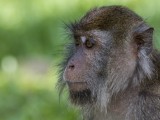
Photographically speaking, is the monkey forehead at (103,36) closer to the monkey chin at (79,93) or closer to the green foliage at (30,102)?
the monkey chin at (79,93)

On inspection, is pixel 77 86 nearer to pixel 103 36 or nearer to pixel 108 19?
pixel 103 36

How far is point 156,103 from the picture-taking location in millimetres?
8727

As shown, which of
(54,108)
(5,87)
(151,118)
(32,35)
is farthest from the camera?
(32,35)

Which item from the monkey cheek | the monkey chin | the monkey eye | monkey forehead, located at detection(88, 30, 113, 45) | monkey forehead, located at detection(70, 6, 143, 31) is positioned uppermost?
monkey forehead, located at detection(70, 6, 143, 31)

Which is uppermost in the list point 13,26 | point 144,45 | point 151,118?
point 13,26

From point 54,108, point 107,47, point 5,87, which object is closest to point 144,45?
point 107,47

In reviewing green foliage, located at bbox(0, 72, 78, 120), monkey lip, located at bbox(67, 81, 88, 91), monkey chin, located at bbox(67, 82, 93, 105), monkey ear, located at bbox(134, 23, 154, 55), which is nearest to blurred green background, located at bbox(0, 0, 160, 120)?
green foliage, located at bbox(0, 72, 78, 120)

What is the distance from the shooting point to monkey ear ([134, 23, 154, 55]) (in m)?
8.80

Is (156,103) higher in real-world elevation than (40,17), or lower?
lower

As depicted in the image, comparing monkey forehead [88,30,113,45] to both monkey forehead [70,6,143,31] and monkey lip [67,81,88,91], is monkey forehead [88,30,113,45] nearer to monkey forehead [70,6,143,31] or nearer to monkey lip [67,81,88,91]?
monkey forehead [70,6,143,31]

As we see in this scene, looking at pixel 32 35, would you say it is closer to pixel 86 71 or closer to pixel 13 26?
pixel 13 26

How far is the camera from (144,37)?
347 inches

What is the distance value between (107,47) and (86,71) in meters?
0.31

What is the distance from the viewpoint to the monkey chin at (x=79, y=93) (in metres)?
8.84
